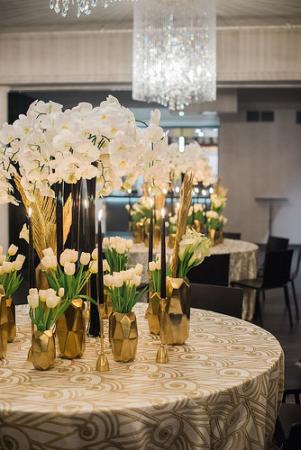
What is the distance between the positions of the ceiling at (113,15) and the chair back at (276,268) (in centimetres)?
239

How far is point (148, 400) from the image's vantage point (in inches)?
72.7

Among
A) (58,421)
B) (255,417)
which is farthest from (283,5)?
(58,421)

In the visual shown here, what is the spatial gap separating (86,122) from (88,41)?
17.8 feet

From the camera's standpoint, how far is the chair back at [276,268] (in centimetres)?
568

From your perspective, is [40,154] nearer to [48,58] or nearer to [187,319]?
[187,319]

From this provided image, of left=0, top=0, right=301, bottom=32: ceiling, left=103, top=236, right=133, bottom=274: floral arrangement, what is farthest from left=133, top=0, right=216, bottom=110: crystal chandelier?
left=103, top=236, right=133, bottom=274: floral arrangement

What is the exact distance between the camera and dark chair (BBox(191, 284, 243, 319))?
3.28 metres

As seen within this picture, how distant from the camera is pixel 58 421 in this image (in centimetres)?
176

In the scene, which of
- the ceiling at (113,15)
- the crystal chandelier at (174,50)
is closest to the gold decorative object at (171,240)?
the crystal chandelier at (174,50)

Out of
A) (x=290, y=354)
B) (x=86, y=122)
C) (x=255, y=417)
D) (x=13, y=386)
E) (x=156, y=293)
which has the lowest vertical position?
(x=290, y=354)

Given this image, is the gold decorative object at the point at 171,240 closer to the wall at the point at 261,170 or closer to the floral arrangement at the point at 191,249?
the floral arrangement at the point at 191,249

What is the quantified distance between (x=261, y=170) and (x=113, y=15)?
7796mm

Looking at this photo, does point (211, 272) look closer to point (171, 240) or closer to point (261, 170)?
point (171, 240)

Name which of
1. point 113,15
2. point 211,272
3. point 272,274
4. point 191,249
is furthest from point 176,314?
point 113,15
